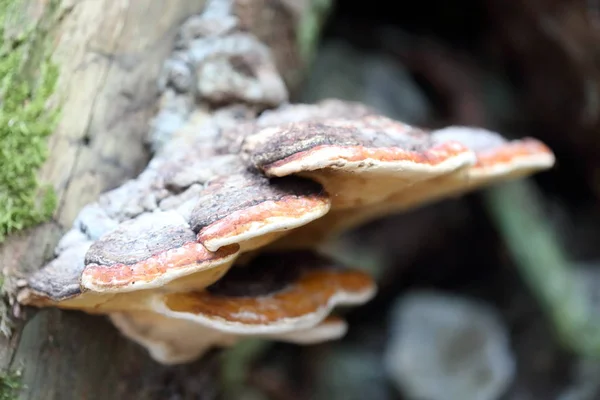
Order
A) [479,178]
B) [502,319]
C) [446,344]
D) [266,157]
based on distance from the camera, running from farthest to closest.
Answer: [502,319] < [446,344] < [479,178] < [266,157]

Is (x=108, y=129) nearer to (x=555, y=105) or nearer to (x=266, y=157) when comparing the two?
(x=266, y=157)

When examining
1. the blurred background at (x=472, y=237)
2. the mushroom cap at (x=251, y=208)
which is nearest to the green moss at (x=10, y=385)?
the mushroom cap at (x=251, y=208)

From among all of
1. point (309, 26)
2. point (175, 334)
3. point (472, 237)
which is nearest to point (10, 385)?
point (175, 334)

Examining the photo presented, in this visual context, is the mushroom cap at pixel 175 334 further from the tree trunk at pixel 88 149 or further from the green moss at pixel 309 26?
the green moss at pixel 309 26

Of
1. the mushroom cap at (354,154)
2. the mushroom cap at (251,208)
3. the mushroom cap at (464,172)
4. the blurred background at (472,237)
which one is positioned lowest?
the blurred background at (472,237)

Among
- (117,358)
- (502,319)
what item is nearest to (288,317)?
(117,358)

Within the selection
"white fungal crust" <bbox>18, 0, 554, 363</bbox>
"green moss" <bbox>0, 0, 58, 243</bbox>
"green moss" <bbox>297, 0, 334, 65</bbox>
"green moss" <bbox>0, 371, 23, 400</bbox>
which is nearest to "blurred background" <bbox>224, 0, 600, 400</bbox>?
"green moss" <bbox>297, 0, 334, 65</bbox>
